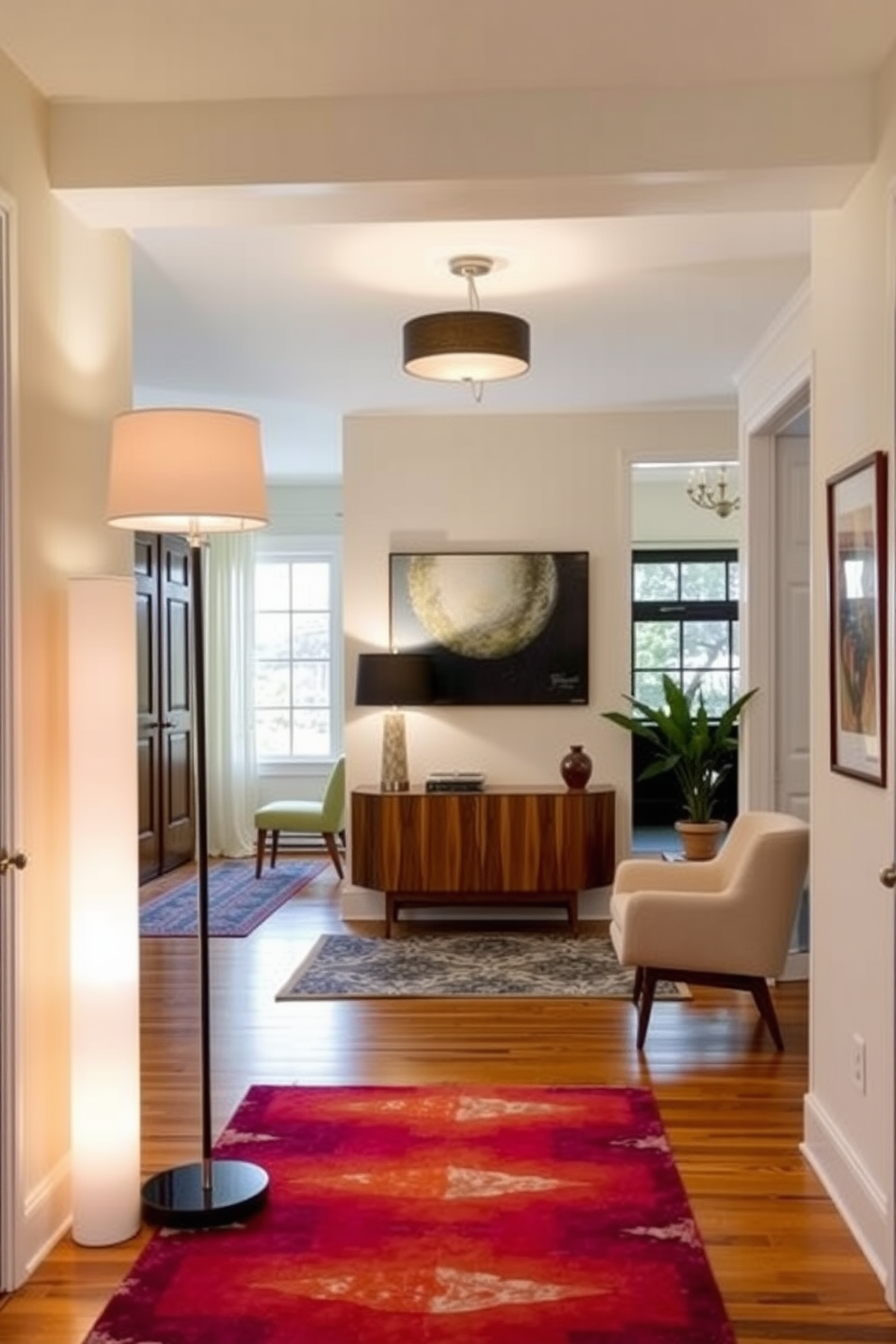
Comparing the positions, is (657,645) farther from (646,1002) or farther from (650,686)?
(646,1002)

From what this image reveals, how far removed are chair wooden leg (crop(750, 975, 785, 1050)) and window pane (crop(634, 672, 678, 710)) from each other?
5.74m

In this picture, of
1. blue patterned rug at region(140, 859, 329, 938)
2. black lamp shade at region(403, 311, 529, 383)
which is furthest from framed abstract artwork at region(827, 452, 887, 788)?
blue patterned rug at region(140, 859, 329, 938)

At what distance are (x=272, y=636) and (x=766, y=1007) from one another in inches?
223

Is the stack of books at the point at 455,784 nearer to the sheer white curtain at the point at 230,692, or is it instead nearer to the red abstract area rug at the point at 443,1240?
the red abstract area rug at the point at 443,1240

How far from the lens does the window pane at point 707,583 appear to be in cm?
1005

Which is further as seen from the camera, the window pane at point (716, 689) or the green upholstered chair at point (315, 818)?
the window pane at point (716, 689)

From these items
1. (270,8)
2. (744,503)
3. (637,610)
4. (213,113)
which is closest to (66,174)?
(213,113)

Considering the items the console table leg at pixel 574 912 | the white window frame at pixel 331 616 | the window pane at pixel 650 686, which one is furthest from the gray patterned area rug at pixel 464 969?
the window pane at pixel 650 686

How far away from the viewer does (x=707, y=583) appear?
33.0 ft

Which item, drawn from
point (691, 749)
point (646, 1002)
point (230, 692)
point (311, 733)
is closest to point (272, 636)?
point (230, 692)

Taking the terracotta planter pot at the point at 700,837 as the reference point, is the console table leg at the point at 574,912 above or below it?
below

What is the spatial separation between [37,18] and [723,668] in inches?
324

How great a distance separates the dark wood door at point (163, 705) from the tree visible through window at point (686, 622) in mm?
3669

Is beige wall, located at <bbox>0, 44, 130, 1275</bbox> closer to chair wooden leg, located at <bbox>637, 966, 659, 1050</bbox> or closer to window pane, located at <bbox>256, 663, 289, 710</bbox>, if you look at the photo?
chair wooden leg, located at <bbox>637, 966, 659, 1050</bbox>
